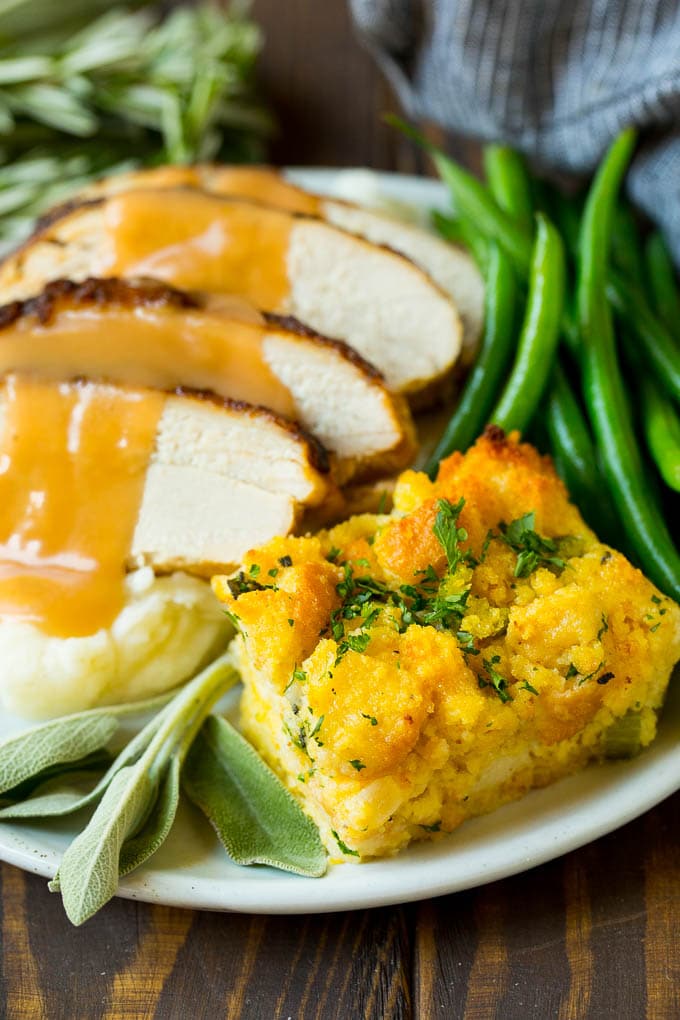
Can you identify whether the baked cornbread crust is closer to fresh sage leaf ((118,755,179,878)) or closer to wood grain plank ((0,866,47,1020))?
fresh sage leaf ((118,755,179,878))

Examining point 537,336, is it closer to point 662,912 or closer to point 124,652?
point 124,652

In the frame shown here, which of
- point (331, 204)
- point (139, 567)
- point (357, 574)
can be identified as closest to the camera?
point (357, 574)

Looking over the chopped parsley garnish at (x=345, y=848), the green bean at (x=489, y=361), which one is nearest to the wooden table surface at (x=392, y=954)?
the chopped parsley garnish at (x=345, y=848)

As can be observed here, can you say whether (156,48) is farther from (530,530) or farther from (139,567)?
(530,530)

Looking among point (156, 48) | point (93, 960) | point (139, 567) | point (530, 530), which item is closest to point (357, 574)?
point (530, 530)

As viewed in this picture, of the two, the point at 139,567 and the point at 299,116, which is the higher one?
the point at 299,116

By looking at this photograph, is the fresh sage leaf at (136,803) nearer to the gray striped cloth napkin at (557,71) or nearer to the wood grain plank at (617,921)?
the wood grain plank at (617,921)

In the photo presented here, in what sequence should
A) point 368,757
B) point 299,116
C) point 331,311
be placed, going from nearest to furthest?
point 368,757, point 331,311, point 299,116
